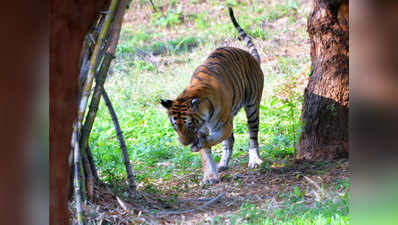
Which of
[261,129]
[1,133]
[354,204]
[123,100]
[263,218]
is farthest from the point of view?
[123,100]

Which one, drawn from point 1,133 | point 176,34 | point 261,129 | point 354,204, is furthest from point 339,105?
point 176,34

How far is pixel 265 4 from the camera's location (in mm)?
13195

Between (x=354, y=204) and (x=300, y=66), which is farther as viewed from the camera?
(x=300, y=66)

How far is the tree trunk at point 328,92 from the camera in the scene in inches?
235

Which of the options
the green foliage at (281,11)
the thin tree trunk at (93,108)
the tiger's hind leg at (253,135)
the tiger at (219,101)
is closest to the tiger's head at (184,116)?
the tiger at (219,101)

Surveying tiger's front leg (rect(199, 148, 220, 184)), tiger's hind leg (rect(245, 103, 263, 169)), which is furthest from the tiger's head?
tiger's hind leg (rect(245, 103, 263, 169))

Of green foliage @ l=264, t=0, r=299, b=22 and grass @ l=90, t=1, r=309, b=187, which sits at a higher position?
green foliage @ l=264, t=0, r=299, b=22

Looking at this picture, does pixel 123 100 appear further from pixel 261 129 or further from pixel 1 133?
pixel 1 133

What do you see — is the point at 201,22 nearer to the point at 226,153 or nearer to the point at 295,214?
the point at 226,153

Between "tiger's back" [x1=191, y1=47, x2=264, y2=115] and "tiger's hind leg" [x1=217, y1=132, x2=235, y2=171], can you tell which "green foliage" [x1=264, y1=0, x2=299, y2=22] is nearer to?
"tiger's back" [x1=191, y1=47, x2=264, y2=115]

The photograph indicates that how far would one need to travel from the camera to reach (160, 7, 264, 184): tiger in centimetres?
522

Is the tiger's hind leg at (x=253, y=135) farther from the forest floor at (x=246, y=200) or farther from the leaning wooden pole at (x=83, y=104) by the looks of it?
the leaning wooden pole at (x=83, y=104)

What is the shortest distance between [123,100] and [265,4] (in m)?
5.46

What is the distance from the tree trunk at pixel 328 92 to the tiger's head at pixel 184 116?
1664 millimetres
